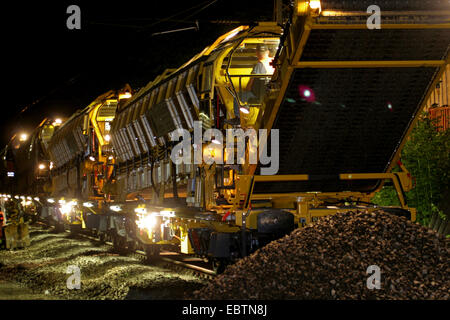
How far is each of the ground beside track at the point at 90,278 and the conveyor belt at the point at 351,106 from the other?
226 cm

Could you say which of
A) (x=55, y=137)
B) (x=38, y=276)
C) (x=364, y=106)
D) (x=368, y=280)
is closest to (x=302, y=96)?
(x=364, y=106)

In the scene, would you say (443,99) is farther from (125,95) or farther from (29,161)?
(29,161)

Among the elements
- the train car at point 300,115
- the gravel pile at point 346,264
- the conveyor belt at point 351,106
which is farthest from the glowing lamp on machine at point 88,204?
the gravel pile at point 346,264

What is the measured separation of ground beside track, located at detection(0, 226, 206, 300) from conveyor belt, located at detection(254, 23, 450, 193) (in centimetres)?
226

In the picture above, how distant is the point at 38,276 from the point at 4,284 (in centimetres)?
76

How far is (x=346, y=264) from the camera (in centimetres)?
702

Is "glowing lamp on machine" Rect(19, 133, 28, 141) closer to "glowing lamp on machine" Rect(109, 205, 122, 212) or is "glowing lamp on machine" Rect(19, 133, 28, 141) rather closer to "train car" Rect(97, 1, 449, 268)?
"glowing lamp on machine" Rect(109, 205, 122, 212)

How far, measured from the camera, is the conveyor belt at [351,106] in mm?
7578

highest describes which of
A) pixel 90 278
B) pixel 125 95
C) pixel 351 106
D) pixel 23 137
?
pixel 23 137

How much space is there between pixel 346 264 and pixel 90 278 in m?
5.60

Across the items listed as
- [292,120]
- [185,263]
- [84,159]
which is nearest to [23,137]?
[84,159]

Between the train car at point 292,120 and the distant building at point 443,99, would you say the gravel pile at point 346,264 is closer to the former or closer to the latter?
the train car at point 292,120

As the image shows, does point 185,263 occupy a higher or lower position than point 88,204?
lower
